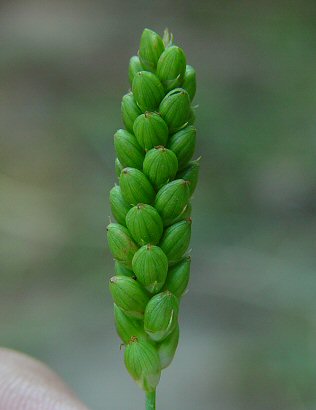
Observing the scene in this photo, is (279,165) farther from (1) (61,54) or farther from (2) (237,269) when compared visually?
(1) (61,54)

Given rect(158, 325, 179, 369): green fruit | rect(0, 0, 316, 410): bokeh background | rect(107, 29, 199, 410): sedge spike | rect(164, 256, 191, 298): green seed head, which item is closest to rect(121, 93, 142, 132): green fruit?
rect(107, 29, 199, 410): sedge spike

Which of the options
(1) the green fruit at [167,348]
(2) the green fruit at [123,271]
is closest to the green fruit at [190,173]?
(2) the green fruit at [123,271]

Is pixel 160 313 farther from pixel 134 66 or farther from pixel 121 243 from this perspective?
pixel 134 66

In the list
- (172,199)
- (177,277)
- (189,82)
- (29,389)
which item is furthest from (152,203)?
(29,389)

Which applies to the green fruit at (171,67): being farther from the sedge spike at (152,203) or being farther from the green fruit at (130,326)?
the green fruit at (130,326)

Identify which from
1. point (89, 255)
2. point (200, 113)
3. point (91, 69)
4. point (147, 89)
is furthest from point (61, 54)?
point (147, 89)

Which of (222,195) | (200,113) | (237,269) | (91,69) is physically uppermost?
(91,69)

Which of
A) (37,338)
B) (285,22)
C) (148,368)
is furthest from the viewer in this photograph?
(285,22)
